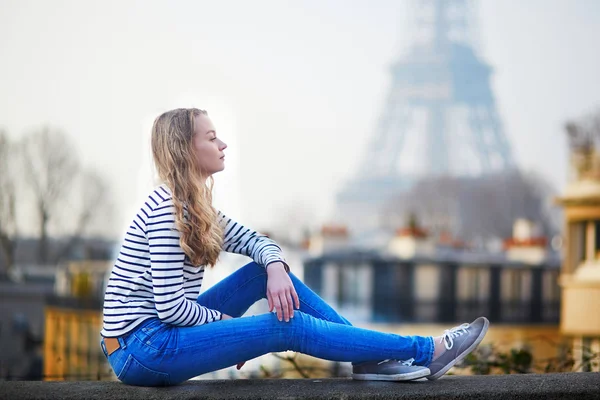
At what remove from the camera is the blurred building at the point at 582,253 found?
10.0 m

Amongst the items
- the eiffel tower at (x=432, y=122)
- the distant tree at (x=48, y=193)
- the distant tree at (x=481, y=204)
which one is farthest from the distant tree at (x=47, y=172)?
the eiffel tower at (x=432, y=122)

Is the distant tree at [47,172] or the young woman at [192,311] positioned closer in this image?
the young woman at [192,311]

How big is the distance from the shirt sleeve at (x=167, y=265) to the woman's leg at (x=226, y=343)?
0.08 metres

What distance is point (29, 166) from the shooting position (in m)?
33.6

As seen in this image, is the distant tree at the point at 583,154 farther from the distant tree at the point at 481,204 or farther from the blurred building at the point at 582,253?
the distant tree at the point at 481,204

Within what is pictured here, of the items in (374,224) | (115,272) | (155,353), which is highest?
(115,272)

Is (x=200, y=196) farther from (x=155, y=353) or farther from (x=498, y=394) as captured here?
(x=498, y=394)

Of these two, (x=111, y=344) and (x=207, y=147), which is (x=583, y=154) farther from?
(x=111, y=344)

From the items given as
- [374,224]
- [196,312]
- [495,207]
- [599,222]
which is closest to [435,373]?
[196,312]

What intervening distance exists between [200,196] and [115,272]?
352mm

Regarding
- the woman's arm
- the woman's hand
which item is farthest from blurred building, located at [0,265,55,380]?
the woman's hand

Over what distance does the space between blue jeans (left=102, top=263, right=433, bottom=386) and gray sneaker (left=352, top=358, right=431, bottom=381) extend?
0.03 metres

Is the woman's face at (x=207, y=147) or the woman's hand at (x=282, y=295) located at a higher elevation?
the woman's face at (x=207, y=147)

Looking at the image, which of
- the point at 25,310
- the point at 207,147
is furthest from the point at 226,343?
the point at 25,310
